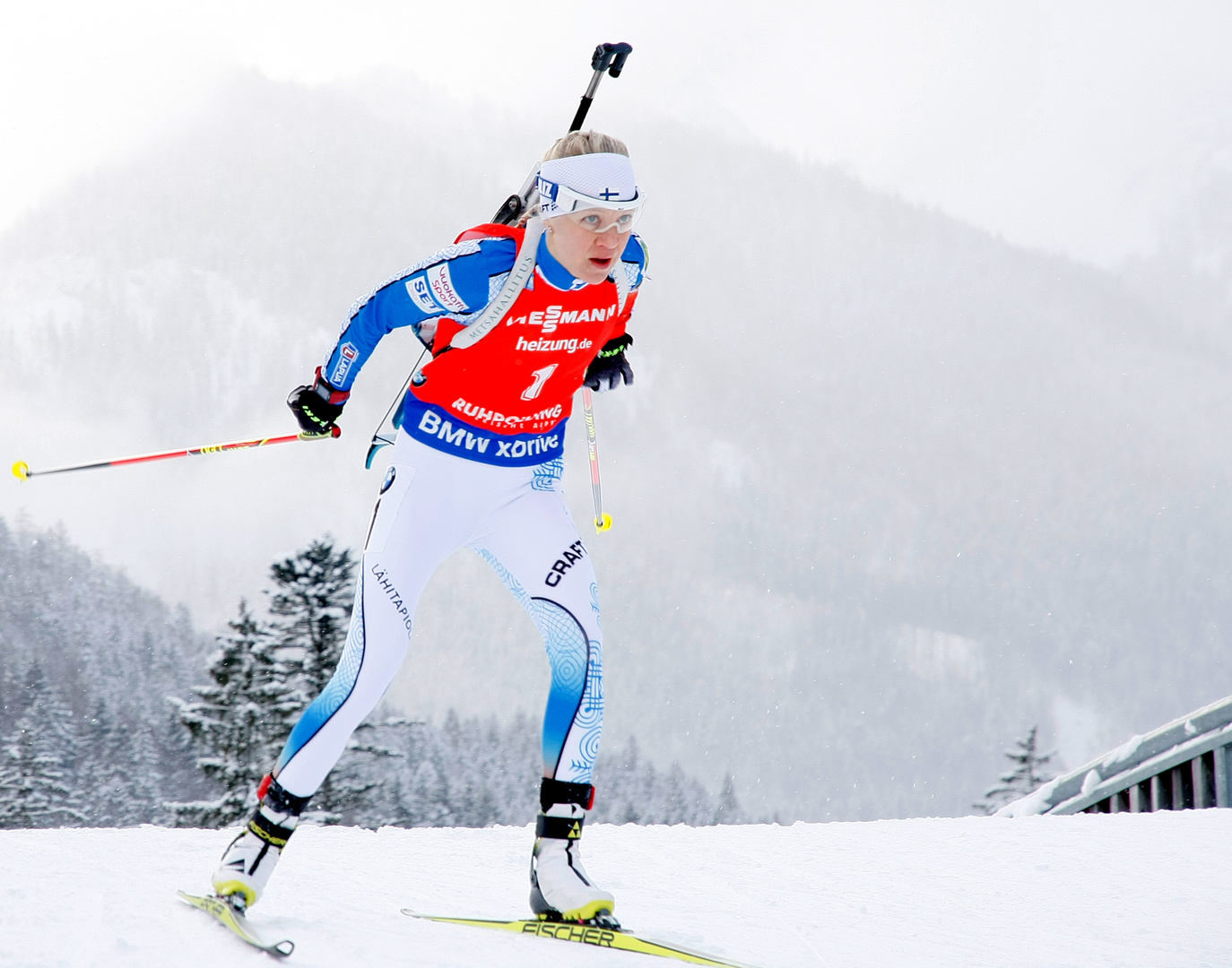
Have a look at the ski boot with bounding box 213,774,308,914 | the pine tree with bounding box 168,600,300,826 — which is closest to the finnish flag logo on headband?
the ski boot with bounding box 213,774,308,914

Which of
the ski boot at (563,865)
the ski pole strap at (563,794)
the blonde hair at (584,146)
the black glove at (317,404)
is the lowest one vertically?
the ski boot at (563,865)

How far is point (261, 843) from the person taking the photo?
309cm

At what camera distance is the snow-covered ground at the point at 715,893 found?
2945mm

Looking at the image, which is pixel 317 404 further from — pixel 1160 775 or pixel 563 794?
pixel 1160 775

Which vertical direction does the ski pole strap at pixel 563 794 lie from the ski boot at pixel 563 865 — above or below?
above

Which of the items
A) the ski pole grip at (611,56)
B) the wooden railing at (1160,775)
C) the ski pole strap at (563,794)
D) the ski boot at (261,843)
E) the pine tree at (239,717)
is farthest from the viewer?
the pine tree at (239,717)

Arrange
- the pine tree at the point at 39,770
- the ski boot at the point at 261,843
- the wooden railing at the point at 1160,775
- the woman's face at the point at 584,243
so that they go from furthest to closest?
1. the pine tree at the point at 39,770
2. the wooden railing at the point at 1160,775
3. the woman's face at the point at 584,243
4. the ski boot at the point at 261,843

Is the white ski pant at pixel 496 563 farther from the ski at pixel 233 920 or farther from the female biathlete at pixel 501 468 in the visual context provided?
the ski at pixel 233 920

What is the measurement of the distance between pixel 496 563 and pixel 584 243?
40.1 inches

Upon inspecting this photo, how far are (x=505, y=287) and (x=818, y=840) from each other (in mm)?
3547

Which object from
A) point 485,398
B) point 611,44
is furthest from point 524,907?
point 611,44

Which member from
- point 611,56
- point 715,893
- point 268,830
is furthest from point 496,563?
point 611,56

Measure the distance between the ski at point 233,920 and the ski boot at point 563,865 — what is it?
759mm

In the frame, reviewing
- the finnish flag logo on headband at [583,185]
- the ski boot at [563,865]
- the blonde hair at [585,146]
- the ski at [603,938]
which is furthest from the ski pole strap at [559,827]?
the blonde hair at [585,146]
